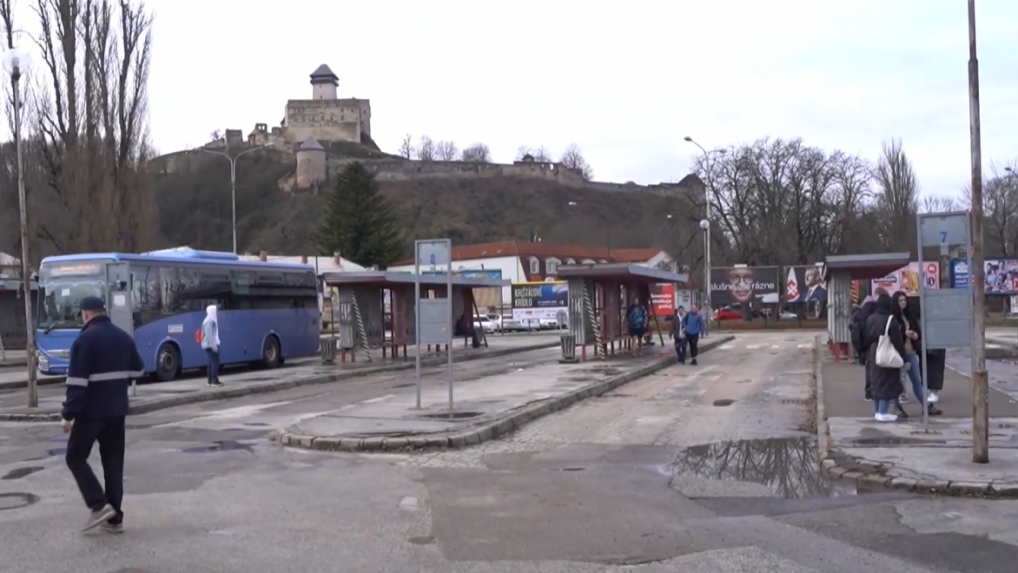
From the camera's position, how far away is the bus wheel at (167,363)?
27.1m

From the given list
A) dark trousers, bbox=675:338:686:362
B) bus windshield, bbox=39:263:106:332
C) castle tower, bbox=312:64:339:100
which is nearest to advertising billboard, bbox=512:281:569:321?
dark trousers, bbox=675:338:686:362

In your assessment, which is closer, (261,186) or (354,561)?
(354,561)

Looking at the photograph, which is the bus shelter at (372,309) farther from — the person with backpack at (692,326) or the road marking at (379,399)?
the road marking at (379,399)

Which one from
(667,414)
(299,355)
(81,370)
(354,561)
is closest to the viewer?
(354,561)

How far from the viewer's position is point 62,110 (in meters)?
39.7

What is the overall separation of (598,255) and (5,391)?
93113mm

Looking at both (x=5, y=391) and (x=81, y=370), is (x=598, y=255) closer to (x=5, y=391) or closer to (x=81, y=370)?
(x=5, y=391)

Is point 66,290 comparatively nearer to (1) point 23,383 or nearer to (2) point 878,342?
(1) point 23,383

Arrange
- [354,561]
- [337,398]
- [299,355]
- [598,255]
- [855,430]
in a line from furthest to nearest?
[598,255] → [299,355] → [337,398] → [855,430] → [354,561]

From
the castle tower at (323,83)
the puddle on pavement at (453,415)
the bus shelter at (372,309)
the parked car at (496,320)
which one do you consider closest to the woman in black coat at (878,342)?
the puddle on pavement at (453,415)

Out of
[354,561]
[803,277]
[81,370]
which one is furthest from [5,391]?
[803,277]

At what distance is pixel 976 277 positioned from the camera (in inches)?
449

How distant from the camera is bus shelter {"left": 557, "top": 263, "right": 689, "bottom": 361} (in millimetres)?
31500

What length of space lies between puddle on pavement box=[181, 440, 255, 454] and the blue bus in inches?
371
